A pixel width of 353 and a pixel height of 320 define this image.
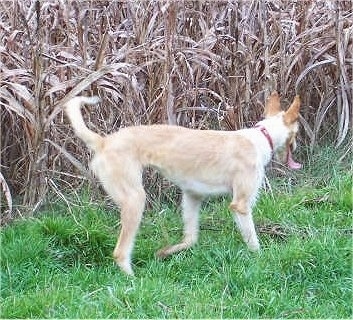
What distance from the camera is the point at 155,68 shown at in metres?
6.88

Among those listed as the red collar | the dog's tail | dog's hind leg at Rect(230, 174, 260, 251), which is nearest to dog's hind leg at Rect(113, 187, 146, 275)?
the dog's tail

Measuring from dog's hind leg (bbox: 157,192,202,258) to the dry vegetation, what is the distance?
808mm

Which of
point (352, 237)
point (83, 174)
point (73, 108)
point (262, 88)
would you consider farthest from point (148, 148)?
point (262, 88)

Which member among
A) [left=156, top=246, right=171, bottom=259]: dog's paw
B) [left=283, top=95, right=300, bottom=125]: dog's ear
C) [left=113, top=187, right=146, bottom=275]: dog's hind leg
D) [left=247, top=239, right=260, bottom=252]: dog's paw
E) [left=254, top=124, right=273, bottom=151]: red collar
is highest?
[left=283, top=95, right=300, bottom=125]: dog's ear

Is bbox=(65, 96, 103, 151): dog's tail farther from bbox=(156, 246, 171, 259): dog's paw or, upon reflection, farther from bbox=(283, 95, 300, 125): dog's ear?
bbox=(283, 95, 300, 125): dog's ear

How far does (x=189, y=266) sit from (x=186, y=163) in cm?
72

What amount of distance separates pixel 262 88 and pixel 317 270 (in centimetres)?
253

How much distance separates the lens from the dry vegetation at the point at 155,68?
20.9 ft

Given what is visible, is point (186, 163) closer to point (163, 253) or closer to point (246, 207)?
point (246, 207)

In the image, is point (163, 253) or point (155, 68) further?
point (155, 68)

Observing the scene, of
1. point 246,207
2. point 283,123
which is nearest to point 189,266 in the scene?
point 246,207

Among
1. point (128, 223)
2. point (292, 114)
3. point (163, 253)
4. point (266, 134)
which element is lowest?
point (163, 253)

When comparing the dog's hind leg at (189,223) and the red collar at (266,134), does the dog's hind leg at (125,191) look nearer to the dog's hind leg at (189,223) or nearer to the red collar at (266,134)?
the dog's hind leg at (189,223)

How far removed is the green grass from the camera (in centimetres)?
496
